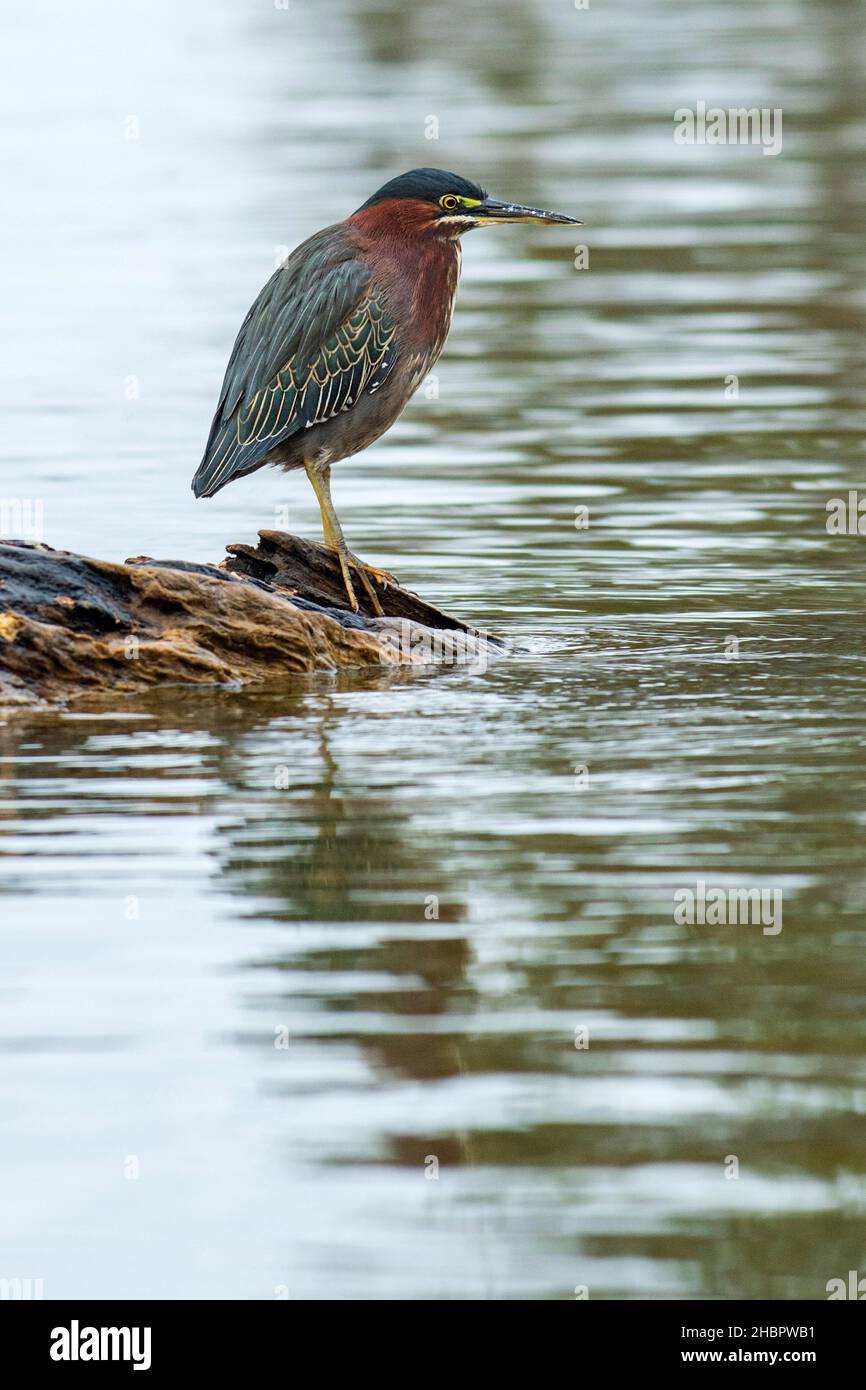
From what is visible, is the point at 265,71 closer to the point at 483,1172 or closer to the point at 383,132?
the point at 383,132

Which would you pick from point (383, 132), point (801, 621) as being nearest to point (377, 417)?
point (801, 621)

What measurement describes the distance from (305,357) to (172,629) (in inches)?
56.9

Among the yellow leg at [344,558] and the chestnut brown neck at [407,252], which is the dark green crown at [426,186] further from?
the yellow leg at [344,558]

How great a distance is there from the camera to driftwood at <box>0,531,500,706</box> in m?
9.16

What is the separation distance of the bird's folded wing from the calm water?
1.31 metres

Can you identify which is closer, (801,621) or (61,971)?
(61,971)

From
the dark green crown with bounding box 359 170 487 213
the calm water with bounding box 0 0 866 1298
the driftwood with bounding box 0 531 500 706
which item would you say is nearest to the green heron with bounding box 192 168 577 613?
the dark green crown with bounding box 359 170 487 213

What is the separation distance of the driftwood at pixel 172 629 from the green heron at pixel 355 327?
0.89 feet

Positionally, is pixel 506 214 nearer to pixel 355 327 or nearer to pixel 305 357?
pixel 355 327

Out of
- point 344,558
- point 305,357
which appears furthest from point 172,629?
point 305,357

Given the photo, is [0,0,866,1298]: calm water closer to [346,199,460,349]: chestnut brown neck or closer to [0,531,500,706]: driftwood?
[0,531,500,706]: driftwood

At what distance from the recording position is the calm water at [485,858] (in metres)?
5.04
